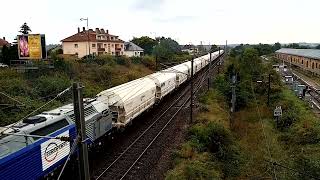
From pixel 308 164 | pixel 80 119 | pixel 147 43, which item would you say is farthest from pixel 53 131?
pixel 147 43

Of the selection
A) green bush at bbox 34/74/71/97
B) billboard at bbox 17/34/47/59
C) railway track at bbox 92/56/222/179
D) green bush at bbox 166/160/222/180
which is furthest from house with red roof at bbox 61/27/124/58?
green bush at bbox 166/160/222/180

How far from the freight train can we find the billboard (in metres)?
16.1

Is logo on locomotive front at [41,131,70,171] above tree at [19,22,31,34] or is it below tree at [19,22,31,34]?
below

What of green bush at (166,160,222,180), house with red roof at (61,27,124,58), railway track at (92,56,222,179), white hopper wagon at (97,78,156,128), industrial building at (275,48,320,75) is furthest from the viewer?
industrial building at (275,48,320,75)

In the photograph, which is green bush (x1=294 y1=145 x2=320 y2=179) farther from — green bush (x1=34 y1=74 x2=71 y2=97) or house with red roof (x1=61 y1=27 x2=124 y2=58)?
house with red roof (x1=61 y1=27 x2=124 y2=58)

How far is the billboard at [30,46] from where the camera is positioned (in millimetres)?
37031

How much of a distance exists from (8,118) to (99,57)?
30176mm

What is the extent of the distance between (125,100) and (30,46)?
1931cm

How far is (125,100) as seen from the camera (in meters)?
23.3

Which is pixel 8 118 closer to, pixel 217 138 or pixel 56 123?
pixel 56 123

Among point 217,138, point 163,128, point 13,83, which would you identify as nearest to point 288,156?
point 217,138

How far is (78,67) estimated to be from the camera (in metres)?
44.5

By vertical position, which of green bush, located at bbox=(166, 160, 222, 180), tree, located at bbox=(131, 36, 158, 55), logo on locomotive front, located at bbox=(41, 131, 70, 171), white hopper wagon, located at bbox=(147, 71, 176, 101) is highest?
tree, located at bbox=(131, 36, 158, 55)

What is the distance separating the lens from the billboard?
3703 centimetres
